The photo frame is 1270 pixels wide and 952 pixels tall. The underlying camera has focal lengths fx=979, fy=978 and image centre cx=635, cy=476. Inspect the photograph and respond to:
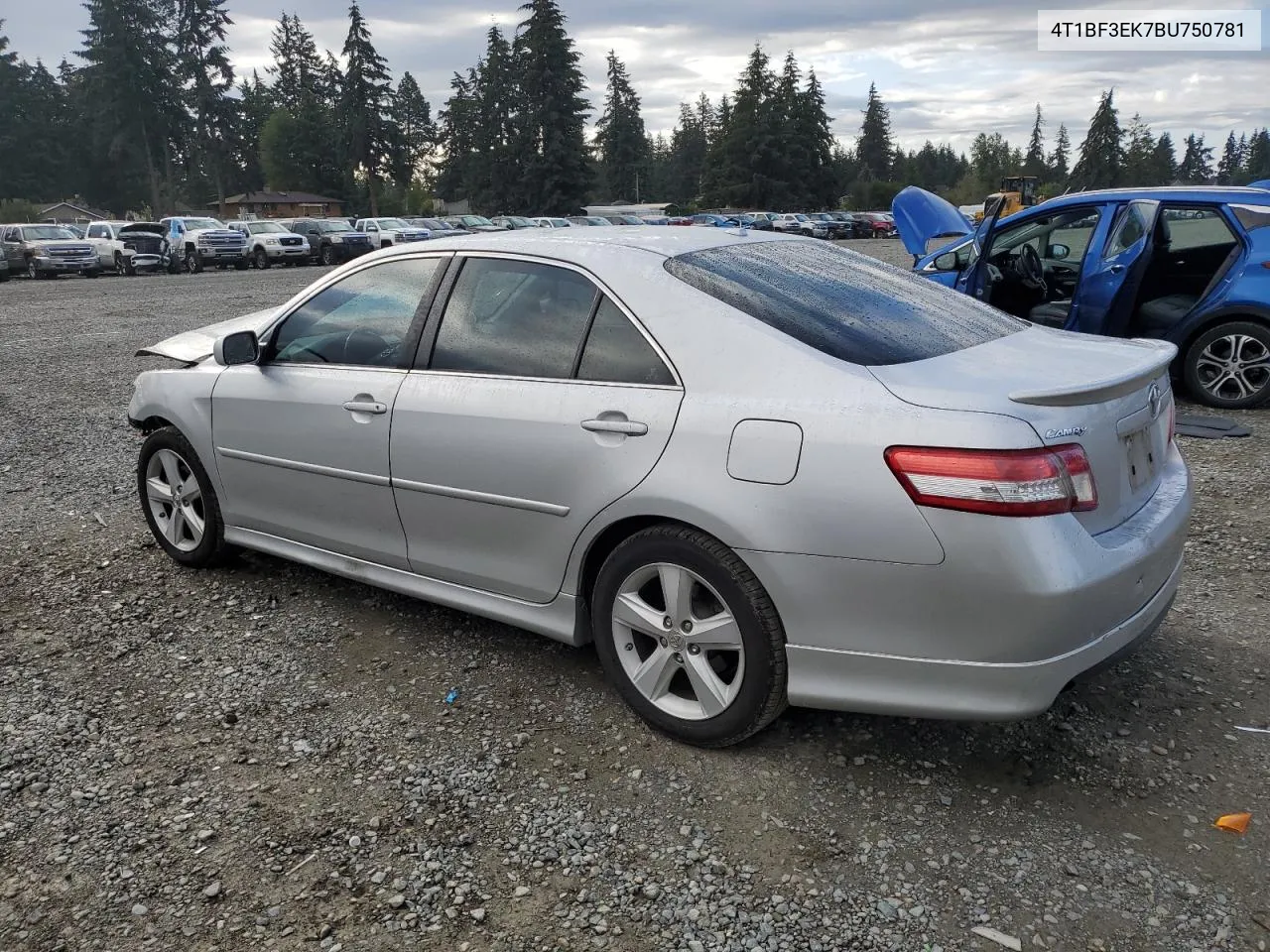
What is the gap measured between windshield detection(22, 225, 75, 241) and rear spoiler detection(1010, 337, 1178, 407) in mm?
32028

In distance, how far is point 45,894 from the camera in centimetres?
253

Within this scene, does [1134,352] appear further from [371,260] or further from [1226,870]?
[371,260]

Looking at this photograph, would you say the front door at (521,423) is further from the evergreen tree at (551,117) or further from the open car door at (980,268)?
the evergreen tree at (551,117)

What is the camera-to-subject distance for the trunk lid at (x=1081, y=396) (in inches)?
100

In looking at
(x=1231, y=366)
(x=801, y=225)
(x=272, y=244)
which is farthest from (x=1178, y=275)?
(x=801, y=225)

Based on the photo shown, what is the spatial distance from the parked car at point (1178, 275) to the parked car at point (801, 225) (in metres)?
39.9

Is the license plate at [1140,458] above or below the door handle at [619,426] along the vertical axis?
→ below

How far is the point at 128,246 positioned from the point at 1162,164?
107972 mm

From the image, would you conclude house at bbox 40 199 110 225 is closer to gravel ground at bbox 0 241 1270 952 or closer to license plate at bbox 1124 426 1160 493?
gravel ground at bbox 0 241 1270 952

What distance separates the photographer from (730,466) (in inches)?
108

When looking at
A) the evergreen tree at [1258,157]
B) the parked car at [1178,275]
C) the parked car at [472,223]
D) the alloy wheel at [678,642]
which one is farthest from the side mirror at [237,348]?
the evergreen tree at [1258,157]

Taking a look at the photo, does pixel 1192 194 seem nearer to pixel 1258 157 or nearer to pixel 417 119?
pixel 417 119

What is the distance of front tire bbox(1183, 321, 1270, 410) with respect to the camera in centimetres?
725

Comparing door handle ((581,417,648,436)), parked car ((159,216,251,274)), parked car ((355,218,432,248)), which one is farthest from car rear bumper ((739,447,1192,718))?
parked car ((355,218,432,248))
